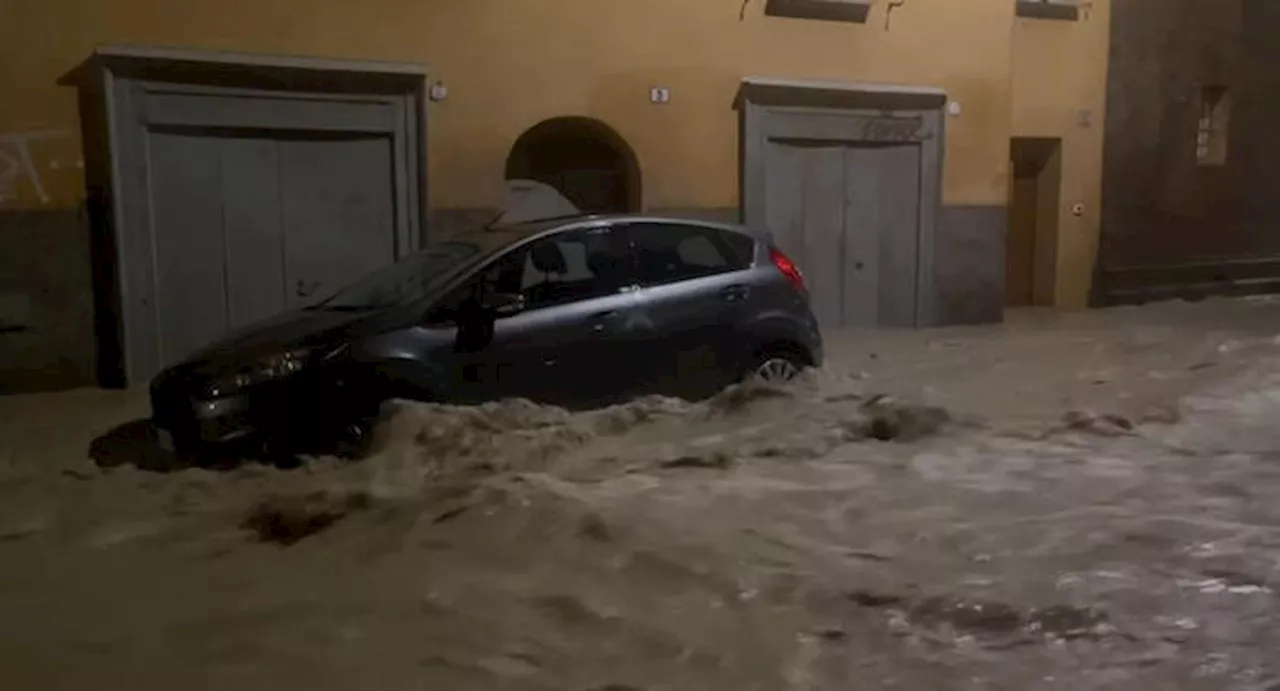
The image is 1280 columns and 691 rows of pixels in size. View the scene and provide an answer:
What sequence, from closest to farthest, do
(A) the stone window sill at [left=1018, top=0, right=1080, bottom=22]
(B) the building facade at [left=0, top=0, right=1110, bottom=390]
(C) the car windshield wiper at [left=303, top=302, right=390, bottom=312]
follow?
(C) the car windshield wiper at [left=303, top=302, right=390, bottom=312], (B) the building facade at [left=0, top=0, right=1110, bottom=390], (A) the stone window sill at [left=1018, top=0, right=1080, bottom=22]

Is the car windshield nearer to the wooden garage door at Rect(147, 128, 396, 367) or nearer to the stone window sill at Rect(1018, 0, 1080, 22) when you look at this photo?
the wooden garage door at Rect(147, 128, 396, 367)

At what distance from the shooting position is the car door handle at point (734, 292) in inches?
328

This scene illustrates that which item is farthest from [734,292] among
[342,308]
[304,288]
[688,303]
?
[304,288]

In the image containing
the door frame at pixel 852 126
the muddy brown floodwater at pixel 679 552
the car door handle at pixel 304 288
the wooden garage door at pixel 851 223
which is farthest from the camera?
the wooden garage door at pixel 851 223

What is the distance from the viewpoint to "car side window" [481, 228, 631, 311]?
24.9 feet

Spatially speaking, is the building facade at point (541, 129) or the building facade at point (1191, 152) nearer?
the building facade at point (541, 129)

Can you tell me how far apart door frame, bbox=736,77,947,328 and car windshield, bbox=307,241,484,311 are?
5.40 m

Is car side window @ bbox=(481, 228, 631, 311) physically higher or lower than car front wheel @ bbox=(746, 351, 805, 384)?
higher

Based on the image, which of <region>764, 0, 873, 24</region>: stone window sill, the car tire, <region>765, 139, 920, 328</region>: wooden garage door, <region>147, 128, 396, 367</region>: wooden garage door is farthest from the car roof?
<region>764, 0, 873, 24</region>: stone window sill

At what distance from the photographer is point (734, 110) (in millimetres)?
12922

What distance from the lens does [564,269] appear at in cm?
782

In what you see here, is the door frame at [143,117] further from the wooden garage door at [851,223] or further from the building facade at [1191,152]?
the building facade at [1191,152]

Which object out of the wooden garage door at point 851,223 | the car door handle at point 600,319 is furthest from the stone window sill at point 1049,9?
the car door handle at point 600,319

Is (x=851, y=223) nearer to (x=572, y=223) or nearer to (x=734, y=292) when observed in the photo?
(x=734, y=292)
